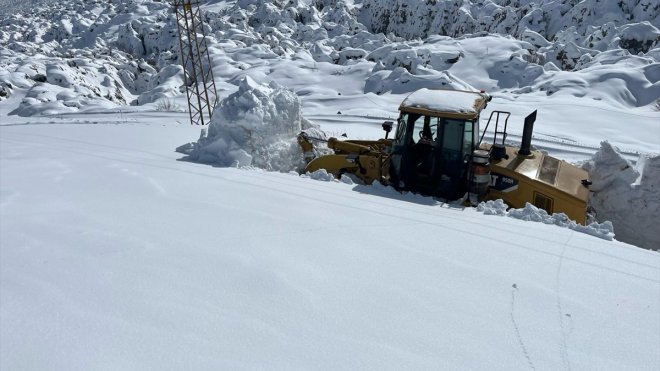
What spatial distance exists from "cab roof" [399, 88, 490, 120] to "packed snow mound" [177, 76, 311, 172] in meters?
2.61

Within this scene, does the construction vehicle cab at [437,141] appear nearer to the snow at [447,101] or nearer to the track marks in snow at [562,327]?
the snow at [447,101]

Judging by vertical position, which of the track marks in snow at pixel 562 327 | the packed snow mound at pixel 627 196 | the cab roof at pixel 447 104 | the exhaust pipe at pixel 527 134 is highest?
the cab roof at pixel 447 104

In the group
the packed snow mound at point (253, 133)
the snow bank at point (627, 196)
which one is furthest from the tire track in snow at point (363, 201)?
the snow bank at point (627, 196)

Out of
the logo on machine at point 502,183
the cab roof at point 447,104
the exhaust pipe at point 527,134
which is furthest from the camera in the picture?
the exhaust pipe at point 527,134

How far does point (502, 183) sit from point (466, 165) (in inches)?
23.6

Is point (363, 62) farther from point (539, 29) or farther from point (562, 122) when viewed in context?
point (539, 29)

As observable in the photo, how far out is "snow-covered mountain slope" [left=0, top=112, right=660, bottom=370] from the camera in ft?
8.52

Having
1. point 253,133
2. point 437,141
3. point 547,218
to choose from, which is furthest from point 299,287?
point 253,133

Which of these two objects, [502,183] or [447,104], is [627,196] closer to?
[502,183]

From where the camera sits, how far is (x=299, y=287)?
3.28m

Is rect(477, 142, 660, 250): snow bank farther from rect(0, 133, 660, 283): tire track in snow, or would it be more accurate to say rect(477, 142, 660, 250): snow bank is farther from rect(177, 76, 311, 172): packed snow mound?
rect(177, 76, 311, 172): packed snow mound

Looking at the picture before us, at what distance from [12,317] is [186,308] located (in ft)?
3.31

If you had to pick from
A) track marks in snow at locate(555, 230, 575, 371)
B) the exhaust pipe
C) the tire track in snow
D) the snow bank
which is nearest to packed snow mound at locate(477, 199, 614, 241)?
the tire track in snow

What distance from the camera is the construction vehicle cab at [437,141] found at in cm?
683
